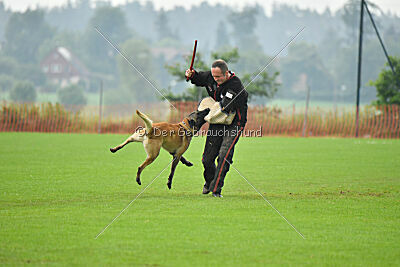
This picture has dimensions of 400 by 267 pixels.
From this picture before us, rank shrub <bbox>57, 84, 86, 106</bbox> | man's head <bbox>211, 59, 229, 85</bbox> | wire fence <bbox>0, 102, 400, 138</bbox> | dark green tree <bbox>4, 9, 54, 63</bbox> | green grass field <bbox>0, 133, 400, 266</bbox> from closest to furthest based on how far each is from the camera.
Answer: green grass field <bbox>0, 133, 400, 266</bbox> → man's head <bbox>211, 59, 229, 85</bbox> → wire fence <bbox>0, 102, 400, 138</bbox> → shrub <bbox>57, 84, 86, 106</bbox> → dark green tree <bbox>4, 9, 54, 63</bbox>

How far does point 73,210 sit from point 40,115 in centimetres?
2420

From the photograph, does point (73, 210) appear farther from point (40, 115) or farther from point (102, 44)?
point (102, 44)

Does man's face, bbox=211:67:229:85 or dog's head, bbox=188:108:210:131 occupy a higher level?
man's face, bbox=211:67:229:85

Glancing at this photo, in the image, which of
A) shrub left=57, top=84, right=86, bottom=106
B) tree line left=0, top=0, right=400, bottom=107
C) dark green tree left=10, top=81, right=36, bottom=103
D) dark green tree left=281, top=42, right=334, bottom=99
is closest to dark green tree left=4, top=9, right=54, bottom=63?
tree line left=0, top=0, right=400, bottom=107

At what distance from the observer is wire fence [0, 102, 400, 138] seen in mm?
31266

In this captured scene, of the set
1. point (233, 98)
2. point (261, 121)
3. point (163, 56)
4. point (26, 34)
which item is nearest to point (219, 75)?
point (233, 98)

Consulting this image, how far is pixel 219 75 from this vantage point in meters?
9.95

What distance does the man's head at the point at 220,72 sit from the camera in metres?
9.91

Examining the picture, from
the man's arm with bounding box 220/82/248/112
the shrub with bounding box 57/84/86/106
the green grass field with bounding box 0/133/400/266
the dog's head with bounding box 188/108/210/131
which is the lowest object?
the shrub with bounding box 57/84/86/106

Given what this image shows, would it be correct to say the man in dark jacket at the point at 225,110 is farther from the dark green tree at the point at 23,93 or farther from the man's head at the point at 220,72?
the dark green tree at the point at 23,93

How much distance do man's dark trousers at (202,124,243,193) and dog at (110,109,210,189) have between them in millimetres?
330

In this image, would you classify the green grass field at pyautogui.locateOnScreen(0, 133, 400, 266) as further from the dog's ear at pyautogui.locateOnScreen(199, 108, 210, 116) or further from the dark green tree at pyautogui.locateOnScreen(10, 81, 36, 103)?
the dark green tree at pyautogui.locateOnScreen(10, 81, 36, 103)

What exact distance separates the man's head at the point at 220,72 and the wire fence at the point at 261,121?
21.4 meters

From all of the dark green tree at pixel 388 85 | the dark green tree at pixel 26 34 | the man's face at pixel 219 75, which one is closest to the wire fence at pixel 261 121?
the dark green tree at pixel 388 85
